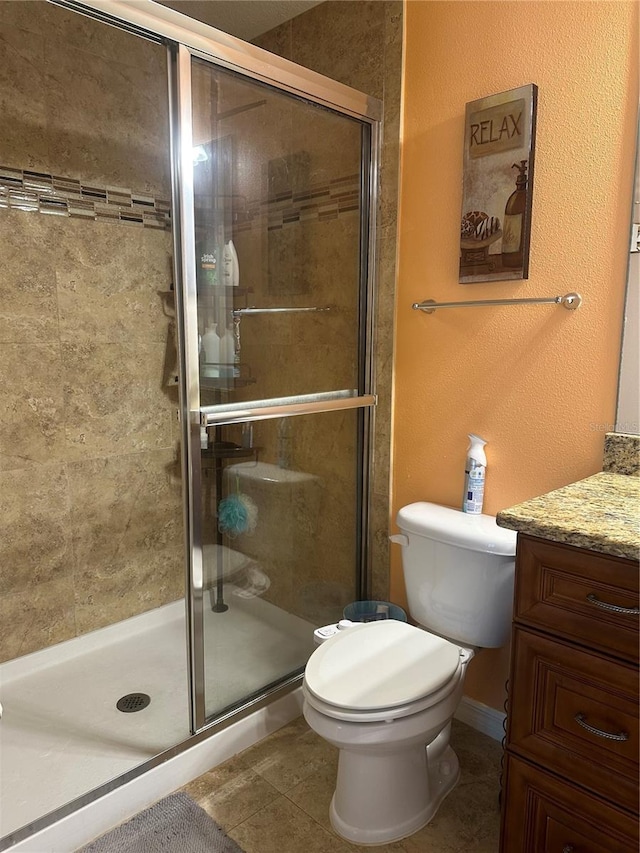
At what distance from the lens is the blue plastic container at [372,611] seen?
2033 millimetres

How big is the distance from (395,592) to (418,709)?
2.54ft

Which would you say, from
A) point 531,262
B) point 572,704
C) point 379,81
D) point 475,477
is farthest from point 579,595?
point 379,81

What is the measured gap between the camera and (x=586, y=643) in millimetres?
1077

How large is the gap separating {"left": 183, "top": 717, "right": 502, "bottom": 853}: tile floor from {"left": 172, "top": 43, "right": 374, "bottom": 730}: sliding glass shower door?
0.17 meters

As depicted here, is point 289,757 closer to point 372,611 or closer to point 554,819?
point 372,611

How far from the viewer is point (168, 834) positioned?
1.52 m

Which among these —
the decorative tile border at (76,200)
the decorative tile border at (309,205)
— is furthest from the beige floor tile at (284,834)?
the decorative tile border at (76,200)

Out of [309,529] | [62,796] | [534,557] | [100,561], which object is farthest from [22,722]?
[534,557]

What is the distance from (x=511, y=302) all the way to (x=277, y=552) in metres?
1.09

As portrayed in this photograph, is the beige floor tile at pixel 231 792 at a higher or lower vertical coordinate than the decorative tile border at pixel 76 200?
lower

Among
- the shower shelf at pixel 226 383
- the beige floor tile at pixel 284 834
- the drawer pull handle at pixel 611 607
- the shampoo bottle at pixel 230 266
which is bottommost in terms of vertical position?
the beige floor tile at pixel 284 834

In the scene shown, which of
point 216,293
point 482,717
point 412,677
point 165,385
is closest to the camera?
point 412,677

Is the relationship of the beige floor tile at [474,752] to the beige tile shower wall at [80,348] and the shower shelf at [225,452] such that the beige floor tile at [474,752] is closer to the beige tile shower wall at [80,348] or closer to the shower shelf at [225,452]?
the shower shelf at [225,452]

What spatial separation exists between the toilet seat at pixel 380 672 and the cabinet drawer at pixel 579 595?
1.25ft
